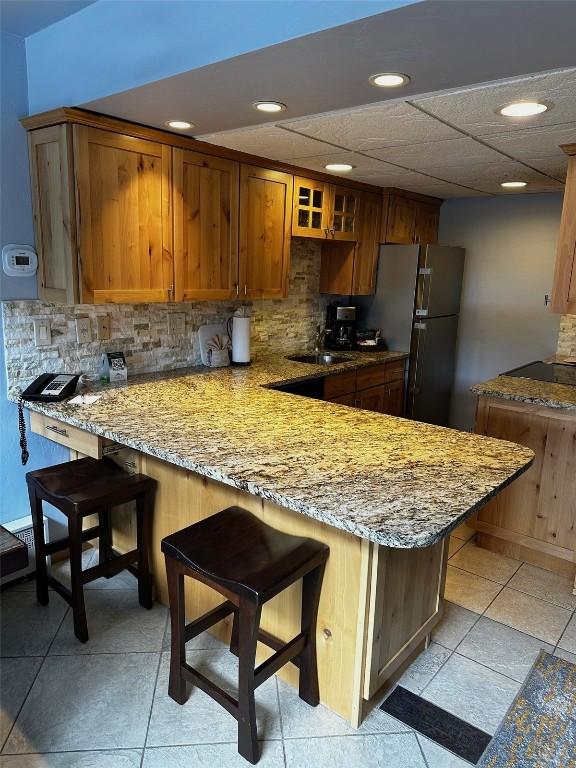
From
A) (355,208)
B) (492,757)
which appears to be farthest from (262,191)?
(492,757)

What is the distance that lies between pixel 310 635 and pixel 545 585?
62.9 inches

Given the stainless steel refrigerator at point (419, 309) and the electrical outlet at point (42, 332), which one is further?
the stainless steel refrigerator at point (419, 309)

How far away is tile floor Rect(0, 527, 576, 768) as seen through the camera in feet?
5.74

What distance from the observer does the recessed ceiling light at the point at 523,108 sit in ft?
6.46

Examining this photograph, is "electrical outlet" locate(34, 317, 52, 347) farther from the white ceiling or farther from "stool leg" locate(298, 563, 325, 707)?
"stool leg" locate(298, 563, 325, 707)

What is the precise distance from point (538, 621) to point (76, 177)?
114 inches

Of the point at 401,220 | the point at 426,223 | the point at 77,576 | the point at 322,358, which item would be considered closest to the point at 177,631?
the point at 77,576

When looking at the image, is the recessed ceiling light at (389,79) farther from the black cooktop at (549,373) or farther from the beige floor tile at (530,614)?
the beige floor tile at (530,614)

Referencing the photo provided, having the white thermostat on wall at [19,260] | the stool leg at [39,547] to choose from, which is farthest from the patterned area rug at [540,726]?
the white thermostat on wall at [19,260]

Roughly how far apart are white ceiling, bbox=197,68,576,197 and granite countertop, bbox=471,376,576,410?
1.23 meters

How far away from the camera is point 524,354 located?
4676mm

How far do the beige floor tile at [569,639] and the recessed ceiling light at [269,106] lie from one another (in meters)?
2.53

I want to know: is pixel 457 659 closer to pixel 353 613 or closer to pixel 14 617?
pixel 353 613

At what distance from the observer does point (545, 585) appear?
9.21 ft
